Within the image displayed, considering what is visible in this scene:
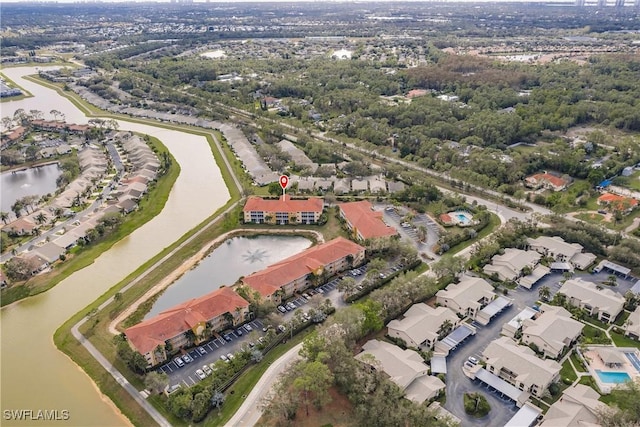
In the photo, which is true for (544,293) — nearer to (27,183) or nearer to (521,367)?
(521,367)

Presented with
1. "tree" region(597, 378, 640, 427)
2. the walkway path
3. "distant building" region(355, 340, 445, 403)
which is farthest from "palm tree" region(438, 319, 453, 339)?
"tree" region(597, 378, 640, 427)

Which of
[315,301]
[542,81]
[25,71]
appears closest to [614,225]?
[315,301]

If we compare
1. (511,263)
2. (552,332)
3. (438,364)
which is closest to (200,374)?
(438,364)

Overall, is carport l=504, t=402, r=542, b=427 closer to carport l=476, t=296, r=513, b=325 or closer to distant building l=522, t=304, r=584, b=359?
distant building l=522, t=304, r=584, b=359

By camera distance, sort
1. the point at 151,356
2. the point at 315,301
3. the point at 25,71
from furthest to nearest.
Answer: the point at 25,71 < the point at 315,301 < the point at 151,356

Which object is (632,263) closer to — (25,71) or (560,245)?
(560,245)
